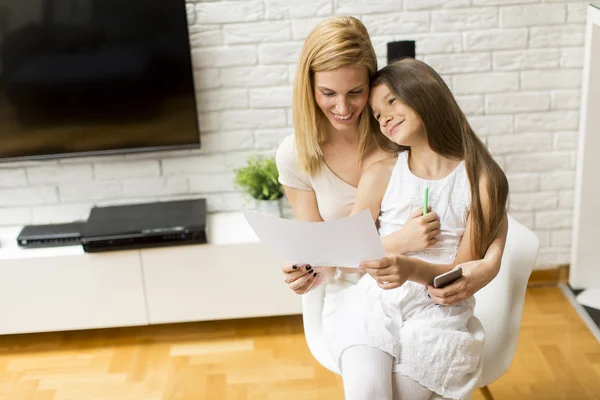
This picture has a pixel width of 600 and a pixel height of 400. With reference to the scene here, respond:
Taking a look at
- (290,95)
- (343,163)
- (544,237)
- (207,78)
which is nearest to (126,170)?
(207,78)

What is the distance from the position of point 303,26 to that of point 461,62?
59 centimetres

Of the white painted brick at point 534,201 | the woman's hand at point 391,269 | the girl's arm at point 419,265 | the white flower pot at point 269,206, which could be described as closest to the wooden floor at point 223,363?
the white painted brick at point 534,201

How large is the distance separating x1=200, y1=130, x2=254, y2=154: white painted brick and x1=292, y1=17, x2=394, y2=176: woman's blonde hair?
94 centimetres

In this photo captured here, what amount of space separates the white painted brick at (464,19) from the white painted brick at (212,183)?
0.94 m

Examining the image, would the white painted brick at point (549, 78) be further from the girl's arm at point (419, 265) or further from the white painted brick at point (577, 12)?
the girl's arm at point (419, 265)

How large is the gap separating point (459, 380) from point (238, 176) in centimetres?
131

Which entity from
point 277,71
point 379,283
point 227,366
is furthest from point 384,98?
point 227,366

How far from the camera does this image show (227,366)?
2693mm

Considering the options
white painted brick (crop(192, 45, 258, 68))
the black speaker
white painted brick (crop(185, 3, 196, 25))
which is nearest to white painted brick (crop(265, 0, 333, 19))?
white painted brick (crop(192, 45, 258, 68))

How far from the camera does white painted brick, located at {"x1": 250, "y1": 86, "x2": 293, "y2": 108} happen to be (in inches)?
111

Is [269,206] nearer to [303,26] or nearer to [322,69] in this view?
[303,26]

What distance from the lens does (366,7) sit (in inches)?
108

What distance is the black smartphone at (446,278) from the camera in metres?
1.70

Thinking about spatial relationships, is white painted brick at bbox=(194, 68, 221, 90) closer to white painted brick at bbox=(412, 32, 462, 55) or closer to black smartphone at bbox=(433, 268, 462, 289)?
white painted brick at bbox=(412, 32, 462, 55)
